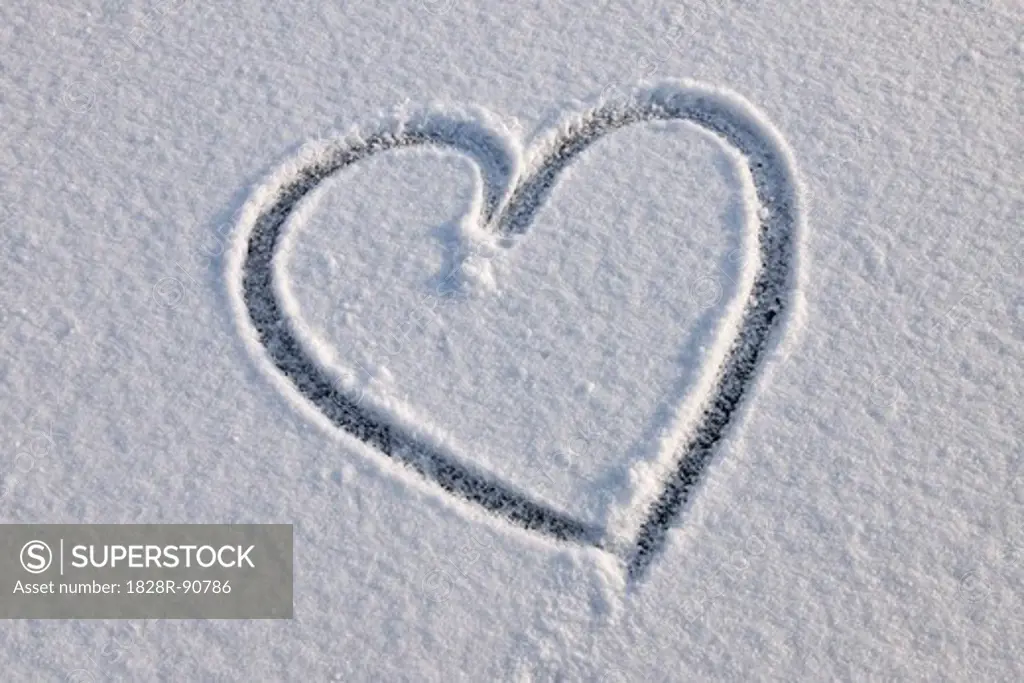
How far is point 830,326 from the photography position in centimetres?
181

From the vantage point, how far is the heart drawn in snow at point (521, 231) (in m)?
1.70

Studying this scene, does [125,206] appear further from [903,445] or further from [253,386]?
[903,445]

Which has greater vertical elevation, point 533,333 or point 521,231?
point 521,231

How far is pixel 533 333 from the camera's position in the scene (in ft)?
5.91

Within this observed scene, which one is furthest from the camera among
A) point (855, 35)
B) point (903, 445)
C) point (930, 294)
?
point (855, 35)

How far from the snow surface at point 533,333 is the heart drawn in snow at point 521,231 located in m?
0.02

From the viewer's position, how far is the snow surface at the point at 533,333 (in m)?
1.63

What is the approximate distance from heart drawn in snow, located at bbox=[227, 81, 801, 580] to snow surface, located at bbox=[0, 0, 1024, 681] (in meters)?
0.02

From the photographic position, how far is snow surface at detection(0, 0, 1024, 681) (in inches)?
64.2

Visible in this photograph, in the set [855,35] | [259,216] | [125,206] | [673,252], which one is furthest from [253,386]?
[855,35]

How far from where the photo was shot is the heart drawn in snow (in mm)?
1695

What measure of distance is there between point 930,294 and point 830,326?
0.19 m

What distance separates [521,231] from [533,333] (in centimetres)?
18

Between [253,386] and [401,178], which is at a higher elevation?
[401,178]
